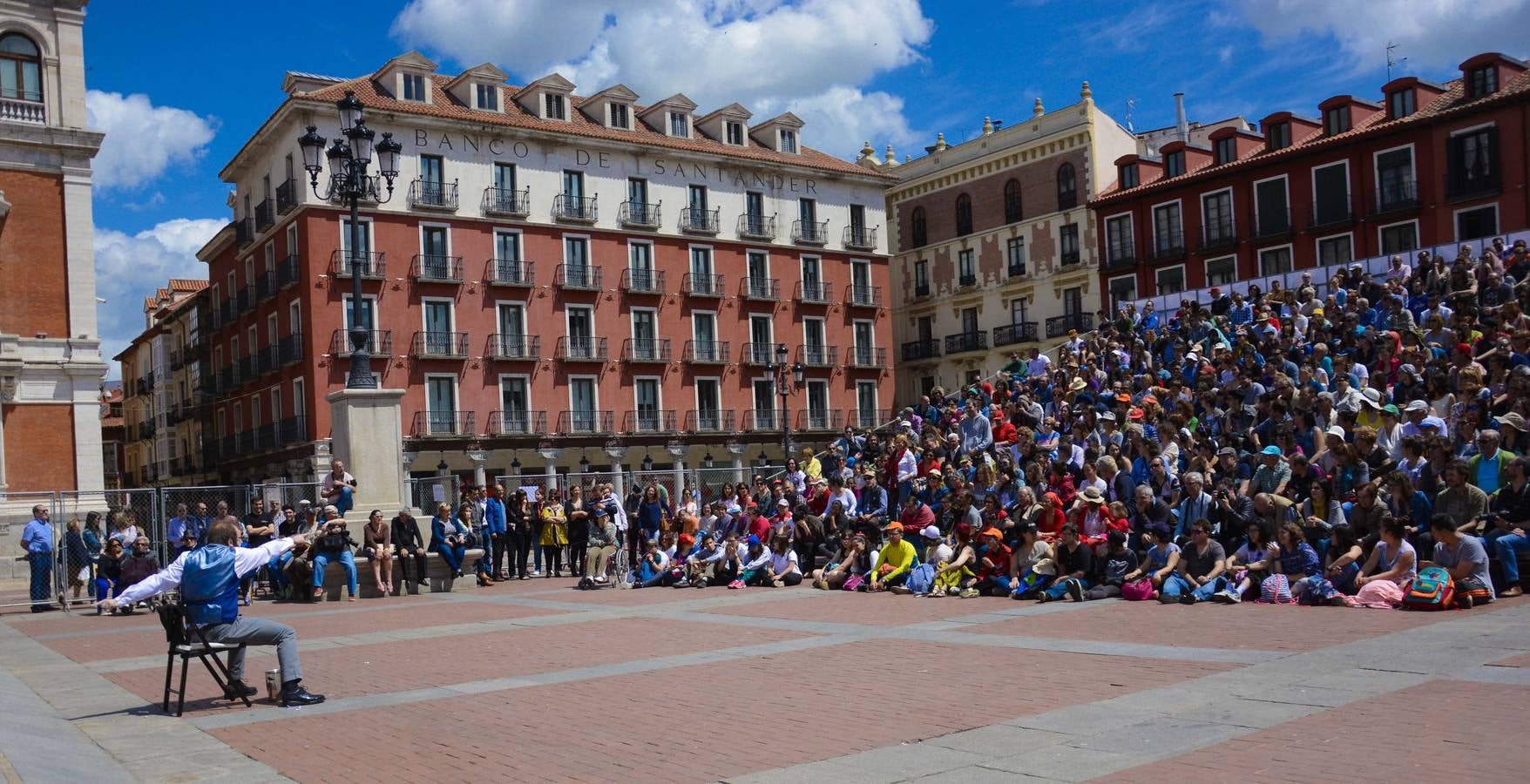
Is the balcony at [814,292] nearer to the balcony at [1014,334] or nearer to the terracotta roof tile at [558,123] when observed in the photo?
the terracotta roof tile at [558,123]

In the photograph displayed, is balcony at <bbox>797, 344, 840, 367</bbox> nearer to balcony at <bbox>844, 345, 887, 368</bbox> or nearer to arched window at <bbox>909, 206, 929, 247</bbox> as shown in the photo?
balcony at <bbox>844, 345, 887, 368</bbox>

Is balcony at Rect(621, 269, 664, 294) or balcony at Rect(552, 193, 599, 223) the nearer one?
balcony at Rect(552, 193, 599, 223)

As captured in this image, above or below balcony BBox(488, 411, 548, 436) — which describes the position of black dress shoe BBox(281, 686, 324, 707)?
below

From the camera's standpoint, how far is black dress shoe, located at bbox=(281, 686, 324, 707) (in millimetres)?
9352

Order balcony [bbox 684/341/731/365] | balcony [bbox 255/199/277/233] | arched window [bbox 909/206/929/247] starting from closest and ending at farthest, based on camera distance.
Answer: balcony [bbox 255/199/277/233]
balcony [bbox 684/341/731/365]
arched window [bbox 909/206/929/247]

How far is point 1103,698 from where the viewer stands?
326 inches

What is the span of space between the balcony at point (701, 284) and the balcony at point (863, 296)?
7192 millimetres

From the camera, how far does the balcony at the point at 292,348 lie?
45406mm

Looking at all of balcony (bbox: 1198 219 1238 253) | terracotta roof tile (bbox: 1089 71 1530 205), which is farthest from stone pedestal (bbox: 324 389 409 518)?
balcony (bbox: 1198 219 1238 253)

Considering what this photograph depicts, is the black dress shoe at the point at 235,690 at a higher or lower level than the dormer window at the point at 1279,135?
lower

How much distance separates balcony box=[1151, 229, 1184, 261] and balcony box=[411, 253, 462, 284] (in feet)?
88.5

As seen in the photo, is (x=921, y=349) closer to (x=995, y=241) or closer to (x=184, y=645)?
(x=995, y=241)

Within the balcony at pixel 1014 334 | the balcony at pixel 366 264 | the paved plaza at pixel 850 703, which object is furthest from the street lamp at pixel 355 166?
the balcony at pixel 1014 334

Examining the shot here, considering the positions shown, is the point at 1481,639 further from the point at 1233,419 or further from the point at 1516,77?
the point at 1516,77
